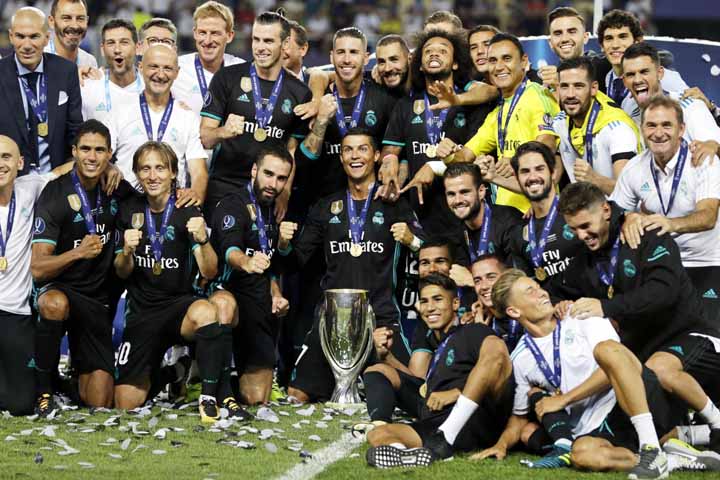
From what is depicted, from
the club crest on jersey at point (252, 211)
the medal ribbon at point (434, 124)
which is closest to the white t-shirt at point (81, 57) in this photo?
the club crest on jersey at point (252, 211)

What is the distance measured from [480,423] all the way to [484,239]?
1.59 meters

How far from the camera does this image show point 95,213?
8531 millimetres

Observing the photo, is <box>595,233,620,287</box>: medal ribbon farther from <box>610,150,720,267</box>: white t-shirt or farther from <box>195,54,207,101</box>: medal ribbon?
<box>195,54,207,101</box>: medal ribbon

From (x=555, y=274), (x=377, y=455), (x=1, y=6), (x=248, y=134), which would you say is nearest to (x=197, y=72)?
(x=248, y=134)

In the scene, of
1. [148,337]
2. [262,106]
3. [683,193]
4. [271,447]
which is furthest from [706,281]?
[148,337]

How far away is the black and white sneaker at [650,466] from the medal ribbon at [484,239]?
7.17ft

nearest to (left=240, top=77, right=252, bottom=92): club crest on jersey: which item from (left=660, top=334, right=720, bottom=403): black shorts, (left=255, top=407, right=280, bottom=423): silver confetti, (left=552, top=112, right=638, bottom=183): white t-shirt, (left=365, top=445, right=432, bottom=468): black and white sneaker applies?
(left=552, top=112, right=638, bottom=183): white t-shirt

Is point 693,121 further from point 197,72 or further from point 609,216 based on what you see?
point 197,72

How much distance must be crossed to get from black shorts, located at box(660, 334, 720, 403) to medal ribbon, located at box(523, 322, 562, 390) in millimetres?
598

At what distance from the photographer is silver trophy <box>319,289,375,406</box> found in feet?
28.1

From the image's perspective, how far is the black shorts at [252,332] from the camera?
888 centimetres

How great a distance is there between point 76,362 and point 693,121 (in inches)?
160

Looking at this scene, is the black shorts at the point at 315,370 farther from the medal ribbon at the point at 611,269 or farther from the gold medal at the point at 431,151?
the medal ribbon at the point at 611,269

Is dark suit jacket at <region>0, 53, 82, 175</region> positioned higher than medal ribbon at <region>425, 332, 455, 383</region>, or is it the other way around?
dark suit jacket at <region>0, 53, 82, 175</region>
